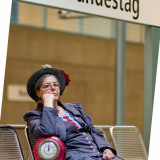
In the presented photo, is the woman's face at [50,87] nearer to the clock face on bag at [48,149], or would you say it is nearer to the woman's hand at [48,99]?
the woman's hand at [48,99]

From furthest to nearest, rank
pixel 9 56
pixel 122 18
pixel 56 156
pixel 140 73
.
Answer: pixel 140 73
pixel 9 56
pixel 122 18
pixel 56 156

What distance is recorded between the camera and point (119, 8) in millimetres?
4812

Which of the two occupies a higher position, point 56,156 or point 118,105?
point 118,105

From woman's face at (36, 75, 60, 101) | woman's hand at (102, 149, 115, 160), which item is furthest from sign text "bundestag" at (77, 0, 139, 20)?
woman's hand at (102, 149, 115, 160)

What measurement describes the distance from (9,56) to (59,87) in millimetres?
10244

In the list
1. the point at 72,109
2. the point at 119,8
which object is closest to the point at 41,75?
the point at 72,109

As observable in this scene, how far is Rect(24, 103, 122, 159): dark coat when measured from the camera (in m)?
3.79

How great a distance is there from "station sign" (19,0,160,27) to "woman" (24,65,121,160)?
2.02 feet

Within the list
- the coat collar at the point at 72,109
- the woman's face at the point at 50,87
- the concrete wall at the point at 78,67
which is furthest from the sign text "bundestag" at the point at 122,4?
the concrete wall at the point at 78,67

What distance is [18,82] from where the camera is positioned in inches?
569

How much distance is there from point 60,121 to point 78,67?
38.8 feet

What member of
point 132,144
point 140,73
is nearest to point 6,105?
point 140,73

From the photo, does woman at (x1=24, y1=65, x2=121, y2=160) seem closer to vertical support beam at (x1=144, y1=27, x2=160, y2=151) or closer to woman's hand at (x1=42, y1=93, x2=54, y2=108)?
woman's hand at (x1=42, y1=93, x2=54, y2=108)

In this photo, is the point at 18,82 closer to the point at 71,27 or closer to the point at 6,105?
the point at 6,105
